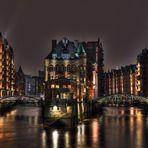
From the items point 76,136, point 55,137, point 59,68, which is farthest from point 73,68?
point 55,137

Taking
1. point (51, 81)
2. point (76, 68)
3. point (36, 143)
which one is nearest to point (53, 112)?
point (36, 143)

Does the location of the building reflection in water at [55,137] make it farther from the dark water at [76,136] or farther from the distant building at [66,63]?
the distant building at [66,63]

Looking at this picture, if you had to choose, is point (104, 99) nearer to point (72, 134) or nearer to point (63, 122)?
point (63, 122)

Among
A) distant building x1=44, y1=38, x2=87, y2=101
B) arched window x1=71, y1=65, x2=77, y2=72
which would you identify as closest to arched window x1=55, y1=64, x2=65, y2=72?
distant building x1=44, y1=38, x2=87, y2=101

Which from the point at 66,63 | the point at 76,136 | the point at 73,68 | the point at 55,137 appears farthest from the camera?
the point at 73,68

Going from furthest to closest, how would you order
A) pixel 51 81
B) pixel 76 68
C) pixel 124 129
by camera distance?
pixel 76 68 < pixel 51 81 < pixel 124 129

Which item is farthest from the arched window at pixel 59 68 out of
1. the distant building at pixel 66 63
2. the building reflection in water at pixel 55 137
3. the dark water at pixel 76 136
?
the building reflection in water at pixel 55 137

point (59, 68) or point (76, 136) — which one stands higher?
point (59, 68)

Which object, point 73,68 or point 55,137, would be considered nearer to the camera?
point 55,137

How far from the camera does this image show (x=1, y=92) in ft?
642

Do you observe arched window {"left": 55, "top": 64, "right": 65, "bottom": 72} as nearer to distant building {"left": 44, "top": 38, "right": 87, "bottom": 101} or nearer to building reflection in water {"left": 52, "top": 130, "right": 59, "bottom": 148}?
distant building {"left": 44, "top": 38, "right": 87, "bottom": 101}

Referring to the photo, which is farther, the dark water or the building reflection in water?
the building reflection in water

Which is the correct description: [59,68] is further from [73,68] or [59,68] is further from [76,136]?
[76,136]

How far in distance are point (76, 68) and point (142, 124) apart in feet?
279
